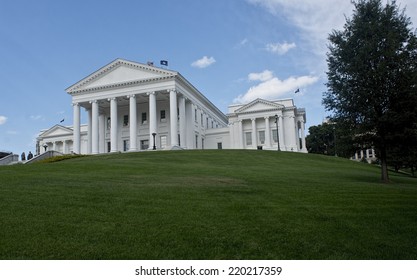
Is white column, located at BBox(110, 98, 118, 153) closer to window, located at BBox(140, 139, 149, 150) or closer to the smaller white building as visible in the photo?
window, located at BBox(140, 139, 149, 150)

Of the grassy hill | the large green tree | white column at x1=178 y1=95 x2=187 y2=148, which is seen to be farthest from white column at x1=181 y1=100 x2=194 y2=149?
the grassy hill

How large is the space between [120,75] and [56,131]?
2928 cm

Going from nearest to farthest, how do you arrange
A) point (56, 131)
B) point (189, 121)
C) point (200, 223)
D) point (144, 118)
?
point (200, 223)
point (189, 121)
point (144, 118)
point (56, 131)

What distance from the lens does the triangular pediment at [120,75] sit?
209 feet

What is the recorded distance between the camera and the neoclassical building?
210 feet

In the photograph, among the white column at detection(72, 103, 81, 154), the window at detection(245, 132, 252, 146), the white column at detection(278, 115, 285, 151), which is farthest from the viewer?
the window at detection(245, 132, 252, 146)

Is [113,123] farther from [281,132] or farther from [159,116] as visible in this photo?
[281,132]

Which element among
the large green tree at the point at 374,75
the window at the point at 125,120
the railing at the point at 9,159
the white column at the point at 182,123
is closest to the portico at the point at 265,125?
the white column at the point at 182,123

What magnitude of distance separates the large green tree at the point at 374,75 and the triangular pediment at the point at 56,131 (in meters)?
71.3

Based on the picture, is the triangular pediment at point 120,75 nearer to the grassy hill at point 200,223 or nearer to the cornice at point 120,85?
the cornice at point 120,85

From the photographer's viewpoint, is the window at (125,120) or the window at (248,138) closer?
the window at (125,120)

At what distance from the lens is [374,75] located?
22.8 metres

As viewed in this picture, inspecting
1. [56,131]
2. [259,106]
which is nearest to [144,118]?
[259,106]

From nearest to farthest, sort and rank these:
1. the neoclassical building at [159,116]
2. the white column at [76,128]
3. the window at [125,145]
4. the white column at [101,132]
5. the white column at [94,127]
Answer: the neoclassical building at [159,116] → the white column at [94,127] → the white column at [76,128] → the window at [125,145] → the white column at [101,132]
